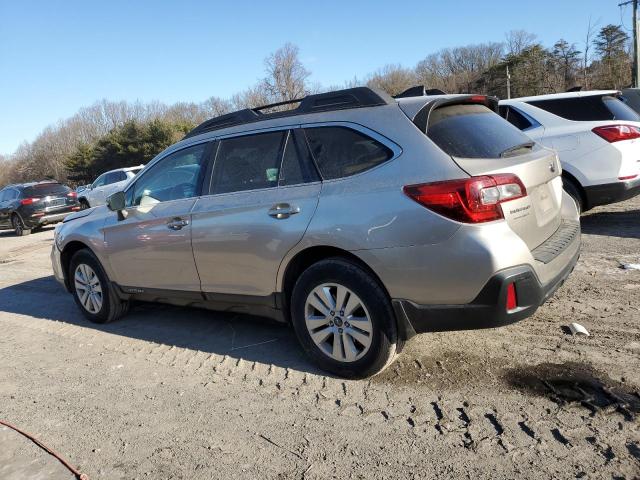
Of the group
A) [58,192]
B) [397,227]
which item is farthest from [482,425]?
[58,192]

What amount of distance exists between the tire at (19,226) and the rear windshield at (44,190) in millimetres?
834

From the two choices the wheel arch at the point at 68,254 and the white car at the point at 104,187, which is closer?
the wheel arch at the point at 68,254

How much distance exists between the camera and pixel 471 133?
3.34 metres

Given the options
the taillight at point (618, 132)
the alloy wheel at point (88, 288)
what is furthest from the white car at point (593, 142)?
the alloy wheel at point (88, 288)

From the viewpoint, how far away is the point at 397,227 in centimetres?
305

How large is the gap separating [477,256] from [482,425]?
0.93 m

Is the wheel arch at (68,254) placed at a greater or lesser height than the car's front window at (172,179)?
lesser

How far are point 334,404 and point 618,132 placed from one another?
5293mm

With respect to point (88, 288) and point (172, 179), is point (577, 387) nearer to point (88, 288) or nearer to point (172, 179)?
point (172, 179)

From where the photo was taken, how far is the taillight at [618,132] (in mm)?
6289

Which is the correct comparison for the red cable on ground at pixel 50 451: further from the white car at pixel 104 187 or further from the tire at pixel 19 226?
the white car at pixel 104 187

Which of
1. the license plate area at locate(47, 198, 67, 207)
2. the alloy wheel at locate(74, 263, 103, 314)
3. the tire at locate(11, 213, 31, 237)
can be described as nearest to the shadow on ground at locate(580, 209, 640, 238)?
the alloy wheel at locate(74, 263, 103, 314)

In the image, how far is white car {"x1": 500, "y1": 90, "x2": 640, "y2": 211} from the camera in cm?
630

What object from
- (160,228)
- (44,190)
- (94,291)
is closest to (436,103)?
(160,228)
